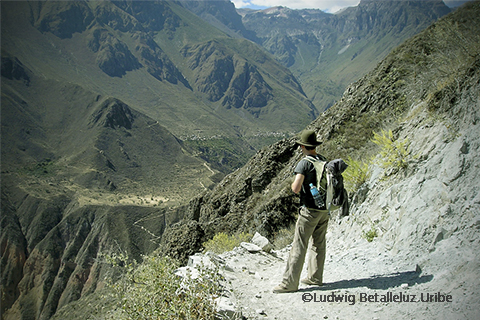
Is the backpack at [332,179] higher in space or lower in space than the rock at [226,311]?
higher

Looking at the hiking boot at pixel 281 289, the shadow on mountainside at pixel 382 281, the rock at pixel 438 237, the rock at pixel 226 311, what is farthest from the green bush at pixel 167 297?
the rock at pixel 438 237

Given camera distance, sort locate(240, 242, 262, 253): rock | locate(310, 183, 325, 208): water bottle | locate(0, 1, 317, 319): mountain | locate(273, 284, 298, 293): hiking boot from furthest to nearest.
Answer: locate(0, 1, 317, 319): mountain, locate(240, 242, 262, 253): rock, locate(273, 284, 298, 293): hiking boot, locate(310, 183, 325, 208): water bottle

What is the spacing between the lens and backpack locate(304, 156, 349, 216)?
4695 millimetres

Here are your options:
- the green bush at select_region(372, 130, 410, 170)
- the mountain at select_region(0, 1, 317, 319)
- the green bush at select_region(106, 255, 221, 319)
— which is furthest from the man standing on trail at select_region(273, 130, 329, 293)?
the mountain at select_region(0, 1, 317, 319)

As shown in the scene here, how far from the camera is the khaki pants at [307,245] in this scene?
4.85m

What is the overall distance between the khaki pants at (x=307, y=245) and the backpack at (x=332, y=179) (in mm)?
216

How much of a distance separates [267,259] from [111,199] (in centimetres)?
5654

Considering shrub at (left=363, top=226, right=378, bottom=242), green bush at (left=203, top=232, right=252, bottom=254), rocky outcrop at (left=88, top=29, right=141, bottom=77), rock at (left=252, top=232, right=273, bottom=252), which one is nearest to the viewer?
shrub at (left=363, top=226, right=378, bottom=242)

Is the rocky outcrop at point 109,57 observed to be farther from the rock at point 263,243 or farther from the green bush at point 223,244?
the rock at point 263,243

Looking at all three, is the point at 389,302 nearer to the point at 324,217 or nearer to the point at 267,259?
the point at 324,217

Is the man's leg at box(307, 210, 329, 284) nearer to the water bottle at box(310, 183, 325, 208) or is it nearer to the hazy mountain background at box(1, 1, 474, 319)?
the water bottle at box(310, 183, 325, 208)

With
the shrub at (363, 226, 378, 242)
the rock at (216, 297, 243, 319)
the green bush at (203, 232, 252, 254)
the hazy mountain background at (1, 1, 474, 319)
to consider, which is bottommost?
the rock at (216, 297, 243, 319)

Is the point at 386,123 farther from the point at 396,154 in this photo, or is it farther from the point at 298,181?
the point at 298,181

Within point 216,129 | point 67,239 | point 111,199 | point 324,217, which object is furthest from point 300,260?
point 216,129
